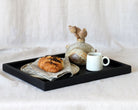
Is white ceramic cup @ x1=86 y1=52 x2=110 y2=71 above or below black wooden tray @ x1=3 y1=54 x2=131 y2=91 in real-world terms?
above

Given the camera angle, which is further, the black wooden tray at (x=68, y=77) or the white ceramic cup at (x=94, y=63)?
the white ceramic cup at (x=94, y=63)

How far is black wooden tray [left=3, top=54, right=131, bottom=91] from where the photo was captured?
1.00 m

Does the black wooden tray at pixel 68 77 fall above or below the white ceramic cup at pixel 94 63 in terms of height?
below

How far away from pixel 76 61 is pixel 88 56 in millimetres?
91

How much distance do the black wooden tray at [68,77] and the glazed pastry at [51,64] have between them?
0.14ft

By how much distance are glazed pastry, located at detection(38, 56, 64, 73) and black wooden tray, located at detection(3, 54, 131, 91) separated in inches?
1.7

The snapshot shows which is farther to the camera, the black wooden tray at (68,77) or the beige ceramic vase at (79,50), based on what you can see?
the beige ceramic vase at (79,50)

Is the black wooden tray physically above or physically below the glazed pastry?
below

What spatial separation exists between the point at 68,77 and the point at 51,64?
0.07 m

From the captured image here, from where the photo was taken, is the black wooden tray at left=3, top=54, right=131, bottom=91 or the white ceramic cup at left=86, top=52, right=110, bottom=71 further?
the white ceramic cup at left=86, top=52, right=110, bottom=71

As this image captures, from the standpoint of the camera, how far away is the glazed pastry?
1.09 m

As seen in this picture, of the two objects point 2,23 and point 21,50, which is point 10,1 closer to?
point 2,23

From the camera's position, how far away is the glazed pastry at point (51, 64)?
3.58 ft

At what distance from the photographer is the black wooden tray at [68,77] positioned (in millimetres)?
1000
